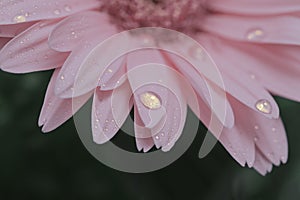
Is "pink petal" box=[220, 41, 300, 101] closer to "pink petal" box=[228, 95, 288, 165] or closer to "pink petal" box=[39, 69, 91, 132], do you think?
"pink petal" box=[228, 95, 288, 165]

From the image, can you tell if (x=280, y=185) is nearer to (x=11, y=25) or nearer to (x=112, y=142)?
(x=112, y=142)

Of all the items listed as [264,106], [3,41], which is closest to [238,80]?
[264,106]

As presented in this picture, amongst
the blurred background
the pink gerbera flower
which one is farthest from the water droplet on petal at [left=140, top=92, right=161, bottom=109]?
the blurred background

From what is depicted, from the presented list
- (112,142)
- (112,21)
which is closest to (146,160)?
(112,142)

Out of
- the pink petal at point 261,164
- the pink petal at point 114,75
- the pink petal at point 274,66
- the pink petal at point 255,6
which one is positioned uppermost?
the pink petal at point 114,75

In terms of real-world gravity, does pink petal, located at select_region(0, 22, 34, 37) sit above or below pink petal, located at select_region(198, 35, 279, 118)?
above

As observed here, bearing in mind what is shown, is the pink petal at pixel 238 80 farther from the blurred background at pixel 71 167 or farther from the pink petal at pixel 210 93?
the blurred background at pixel 71 167

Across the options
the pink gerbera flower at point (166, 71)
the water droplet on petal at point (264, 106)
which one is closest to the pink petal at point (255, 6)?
the pink gerbera flower at point (166, 71)
